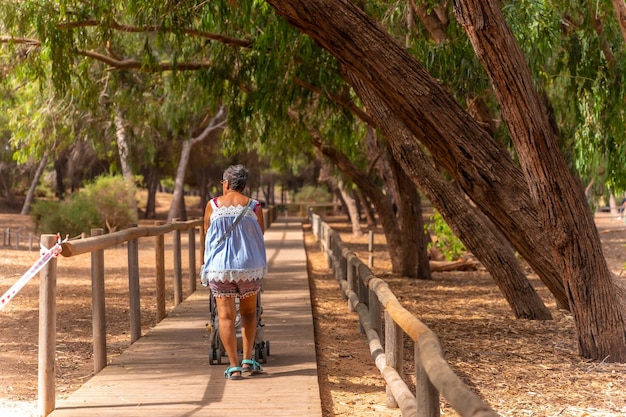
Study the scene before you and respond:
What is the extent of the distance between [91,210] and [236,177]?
24290mm

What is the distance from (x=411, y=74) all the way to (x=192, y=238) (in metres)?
6.22

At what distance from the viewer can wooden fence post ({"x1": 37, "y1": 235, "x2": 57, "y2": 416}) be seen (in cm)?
607

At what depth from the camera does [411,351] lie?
10.2 metres

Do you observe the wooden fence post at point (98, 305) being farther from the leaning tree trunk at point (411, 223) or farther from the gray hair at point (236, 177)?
the leaning tree trunk at point (411, 223)

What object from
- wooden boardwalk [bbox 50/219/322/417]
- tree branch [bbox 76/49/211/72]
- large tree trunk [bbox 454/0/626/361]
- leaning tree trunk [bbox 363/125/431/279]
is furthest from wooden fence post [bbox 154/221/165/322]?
leaning tree trunk [bbox 363/125/431/279]

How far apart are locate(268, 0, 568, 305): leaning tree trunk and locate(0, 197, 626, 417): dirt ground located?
1.24 m

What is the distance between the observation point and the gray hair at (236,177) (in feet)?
23.2

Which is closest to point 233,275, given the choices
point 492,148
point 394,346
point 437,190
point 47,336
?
point 394,346

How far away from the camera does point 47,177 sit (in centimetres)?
6216

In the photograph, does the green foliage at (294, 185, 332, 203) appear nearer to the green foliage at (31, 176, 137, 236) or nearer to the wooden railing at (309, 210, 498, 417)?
the green foliage at (31, 176, 137, 236)

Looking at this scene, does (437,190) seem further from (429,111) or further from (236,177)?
(236,177)

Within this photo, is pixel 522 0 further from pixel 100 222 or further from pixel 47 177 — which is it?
pixel 47 177

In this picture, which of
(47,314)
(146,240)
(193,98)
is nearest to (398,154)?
(47,314)

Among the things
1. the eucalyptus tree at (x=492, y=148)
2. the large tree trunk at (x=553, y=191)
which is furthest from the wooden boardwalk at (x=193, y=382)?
the large tree trunk at (x=553, y=191)
